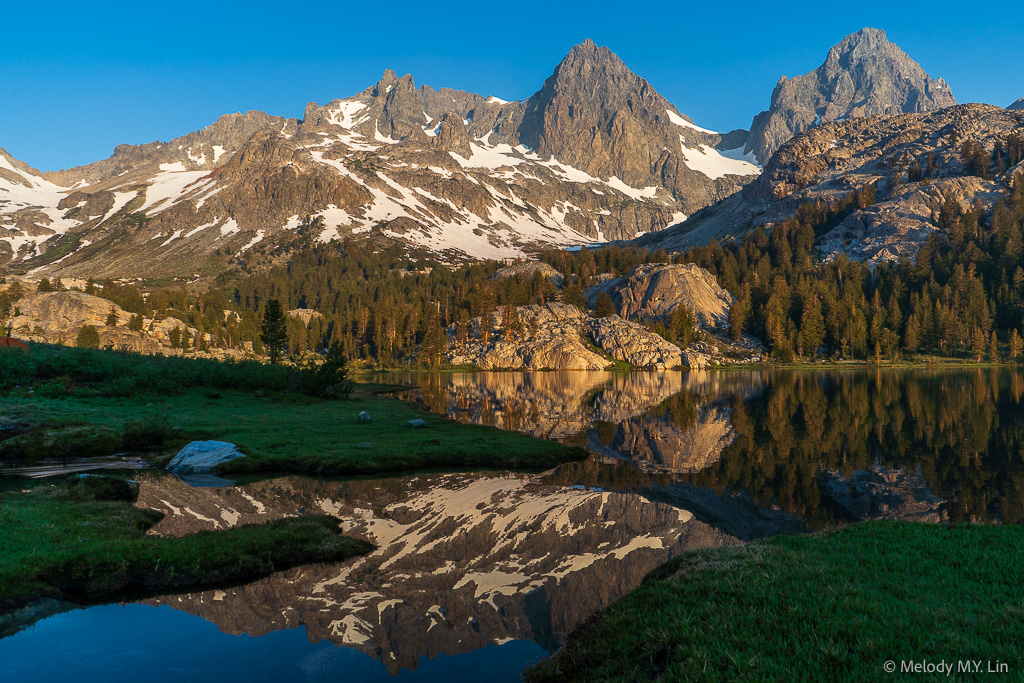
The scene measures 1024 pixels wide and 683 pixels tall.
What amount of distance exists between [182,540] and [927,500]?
31.5m

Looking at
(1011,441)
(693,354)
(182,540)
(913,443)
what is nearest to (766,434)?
(913,443)

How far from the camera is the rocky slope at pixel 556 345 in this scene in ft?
565

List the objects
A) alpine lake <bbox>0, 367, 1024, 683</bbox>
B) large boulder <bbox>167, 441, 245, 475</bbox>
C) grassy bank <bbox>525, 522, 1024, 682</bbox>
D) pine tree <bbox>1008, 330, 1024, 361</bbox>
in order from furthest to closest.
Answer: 1. pine tree <bbox>1008, 330, 1024, 361</bbox>
2. large boulder <bbox>167, 441, 245, 475</bbox>
3. alpine lake <bbox>0, 367, 1024, 683</bbox>
4. grassy bank <bbox>525, 522, 1024, 682</bbox>

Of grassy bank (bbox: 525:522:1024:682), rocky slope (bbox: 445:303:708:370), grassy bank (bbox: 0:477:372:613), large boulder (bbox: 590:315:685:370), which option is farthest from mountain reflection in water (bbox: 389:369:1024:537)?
large boulder (bbox: 590:315:685:370)

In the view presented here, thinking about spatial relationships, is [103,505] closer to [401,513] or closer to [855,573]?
[401,513]

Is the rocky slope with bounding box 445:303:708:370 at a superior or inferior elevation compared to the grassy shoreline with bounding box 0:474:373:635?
superior

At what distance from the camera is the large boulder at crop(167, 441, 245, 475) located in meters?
29.7

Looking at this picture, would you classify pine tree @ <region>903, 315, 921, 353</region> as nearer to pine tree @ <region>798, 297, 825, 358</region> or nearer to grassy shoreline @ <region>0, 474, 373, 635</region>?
pine tree @ <region>798, 297, 825, 358</region>

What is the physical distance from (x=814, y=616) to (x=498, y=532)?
13440 mm

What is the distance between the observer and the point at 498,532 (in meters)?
21.0

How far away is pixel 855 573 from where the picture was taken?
11812mm

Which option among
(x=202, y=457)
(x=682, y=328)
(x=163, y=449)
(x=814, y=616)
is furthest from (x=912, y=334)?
(x=163, y=449)

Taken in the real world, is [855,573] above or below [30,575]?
above

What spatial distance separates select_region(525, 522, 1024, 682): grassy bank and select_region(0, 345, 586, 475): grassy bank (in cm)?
2220
